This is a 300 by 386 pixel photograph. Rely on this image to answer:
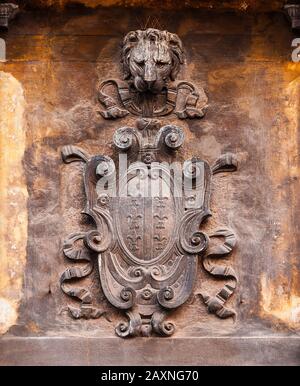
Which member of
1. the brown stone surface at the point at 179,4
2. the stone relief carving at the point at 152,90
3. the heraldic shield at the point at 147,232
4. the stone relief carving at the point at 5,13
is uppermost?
the brown stone surface at the point at 179,4

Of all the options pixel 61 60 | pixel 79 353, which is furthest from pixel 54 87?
pixel 79 353

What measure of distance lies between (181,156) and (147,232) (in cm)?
52

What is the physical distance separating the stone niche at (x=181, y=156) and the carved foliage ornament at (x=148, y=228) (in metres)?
0.07

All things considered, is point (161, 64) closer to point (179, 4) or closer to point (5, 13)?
point (179, 4)

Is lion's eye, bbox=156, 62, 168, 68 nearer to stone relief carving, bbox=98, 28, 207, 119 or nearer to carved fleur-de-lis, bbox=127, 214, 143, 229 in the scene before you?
stone relief carving, bbox=98, 28, 207, 119

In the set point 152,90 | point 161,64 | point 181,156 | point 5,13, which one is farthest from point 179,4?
point 5,13

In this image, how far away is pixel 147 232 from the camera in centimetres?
907

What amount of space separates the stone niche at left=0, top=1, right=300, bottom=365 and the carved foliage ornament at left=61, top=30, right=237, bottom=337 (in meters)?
0.07

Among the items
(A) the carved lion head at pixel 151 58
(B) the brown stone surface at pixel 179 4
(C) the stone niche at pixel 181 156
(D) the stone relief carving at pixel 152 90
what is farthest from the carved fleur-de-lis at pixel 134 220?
(B) the brown stone surface at pixel 179 4

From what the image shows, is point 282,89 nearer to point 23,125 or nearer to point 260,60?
point 260,60

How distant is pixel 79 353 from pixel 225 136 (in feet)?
5.16

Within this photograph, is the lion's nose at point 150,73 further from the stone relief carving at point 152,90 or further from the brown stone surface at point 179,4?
the brown stone surface at point 179,4

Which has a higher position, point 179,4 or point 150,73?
point 179,4

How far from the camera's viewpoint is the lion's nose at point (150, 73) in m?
9.11
